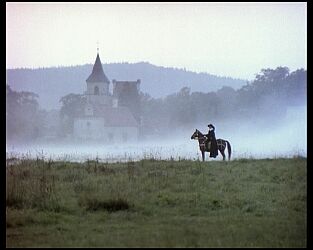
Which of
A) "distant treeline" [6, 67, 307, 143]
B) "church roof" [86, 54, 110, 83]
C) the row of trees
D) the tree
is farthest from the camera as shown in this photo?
the row of trees

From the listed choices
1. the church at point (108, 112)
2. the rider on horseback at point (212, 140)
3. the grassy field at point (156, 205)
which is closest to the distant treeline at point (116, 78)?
the church at point (108, 112)

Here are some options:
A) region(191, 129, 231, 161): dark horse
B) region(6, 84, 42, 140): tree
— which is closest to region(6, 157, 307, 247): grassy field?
region(6, 84, 42, 140): tree

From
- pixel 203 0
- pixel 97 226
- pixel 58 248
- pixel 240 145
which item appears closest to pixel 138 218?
pixel 97 226

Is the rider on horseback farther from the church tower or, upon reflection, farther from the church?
the church tower

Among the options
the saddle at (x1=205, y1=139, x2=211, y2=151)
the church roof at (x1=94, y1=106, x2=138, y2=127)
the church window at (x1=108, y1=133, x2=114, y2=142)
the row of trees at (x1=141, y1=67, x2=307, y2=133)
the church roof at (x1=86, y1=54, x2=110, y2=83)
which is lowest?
the saddle at (x1=205, y1=139, x2=211, y2=151)

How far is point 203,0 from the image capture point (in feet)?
35.7

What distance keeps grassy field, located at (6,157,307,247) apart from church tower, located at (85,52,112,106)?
8.01ft

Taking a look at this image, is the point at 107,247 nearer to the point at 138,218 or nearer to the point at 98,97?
the point at 138,218

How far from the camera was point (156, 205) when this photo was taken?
34.3ft

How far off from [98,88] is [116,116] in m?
1.49

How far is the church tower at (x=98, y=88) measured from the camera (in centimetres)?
1599

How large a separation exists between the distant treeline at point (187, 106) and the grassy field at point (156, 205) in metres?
1.63

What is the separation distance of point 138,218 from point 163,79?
8743 mm

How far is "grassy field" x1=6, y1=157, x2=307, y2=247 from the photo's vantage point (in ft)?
25.6
